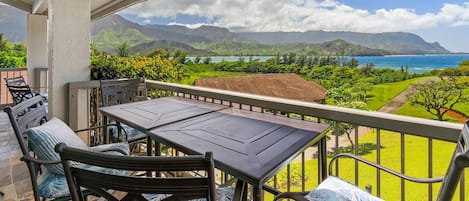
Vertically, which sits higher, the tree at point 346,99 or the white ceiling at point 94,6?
the white ceiling at point 94,6

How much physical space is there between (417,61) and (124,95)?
3.31 metres

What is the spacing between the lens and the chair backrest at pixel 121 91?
2.98 m

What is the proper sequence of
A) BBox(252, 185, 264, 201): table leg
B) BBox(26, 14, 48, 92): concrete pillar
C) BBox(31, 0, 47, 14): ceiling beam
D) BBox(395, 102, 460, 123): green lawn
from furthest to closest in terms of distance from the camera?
BBox(26, 14, 48, 92): concrete pillar < BBox(31, 0, 47, 14): ceiling beam < BBox(395, 102, 460, 123): green lawn < BBox(252, 185, 264, 201): table leg

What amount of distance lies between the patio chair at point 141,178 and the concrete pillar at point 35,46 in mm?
7152

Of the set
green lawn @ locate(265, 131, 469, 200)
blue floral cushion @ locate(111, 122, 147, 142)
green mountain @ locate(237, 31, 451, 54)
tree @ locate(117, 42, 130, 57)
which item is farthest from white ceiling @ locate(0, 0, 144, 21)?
green lawn @ locate(265, 131, 469, 200)

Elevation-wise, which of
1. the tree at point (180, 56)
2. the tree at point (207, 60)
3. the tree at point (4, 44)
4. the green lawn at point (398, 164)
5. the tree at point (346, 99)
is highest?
the tree at point (4, 44)

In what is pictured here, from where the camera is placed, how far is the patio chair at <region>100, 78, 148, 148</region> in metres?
2.75

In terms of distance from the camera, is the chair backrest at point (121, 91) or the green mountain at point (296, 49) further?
the green mountain at point (296, 49)

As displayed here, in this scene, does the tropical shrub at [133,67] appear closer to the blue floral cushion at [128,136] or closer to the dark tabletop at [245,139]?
the blue floral cushion at [128,136]

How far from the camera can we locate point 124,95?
3145mm

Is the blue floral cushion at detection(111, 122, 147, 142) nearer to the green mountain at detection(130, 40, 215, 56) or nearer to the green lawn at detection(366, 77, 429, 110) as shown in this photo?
the green mountain at detection(130, 40, 215, 56)

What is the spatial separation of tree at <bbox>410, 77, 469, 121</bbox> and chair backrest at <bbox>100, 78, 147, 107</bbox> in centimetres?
295

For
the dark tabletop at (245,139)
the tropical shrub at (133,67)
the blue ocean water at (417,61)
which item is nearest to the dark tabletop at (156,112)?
the dark tabletop at (245,139)

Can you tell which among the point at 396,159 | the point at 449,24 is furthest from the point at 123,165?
the point at 449,24
